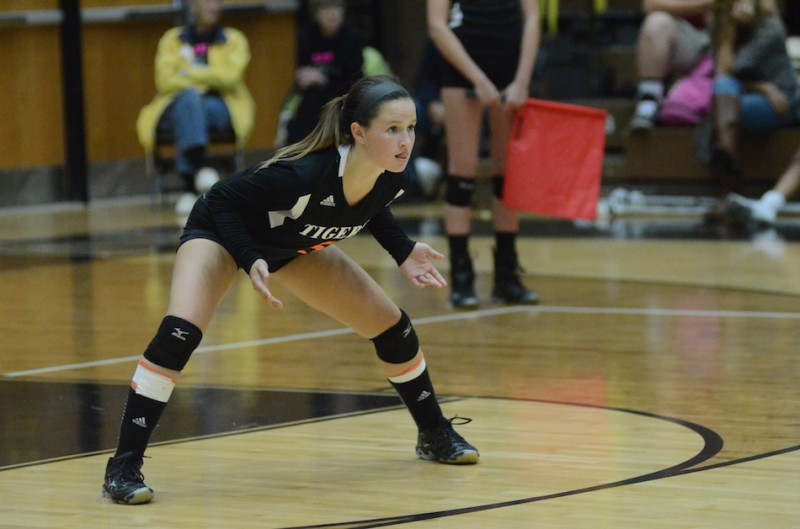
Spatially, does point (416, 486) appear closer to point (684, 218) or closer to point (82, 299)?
point (82, 299)

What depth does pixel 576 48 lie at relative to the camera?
12.2 metres

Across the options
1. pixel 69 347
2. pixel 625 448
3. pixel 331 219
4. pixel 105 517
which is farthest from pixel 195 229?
pixel 69 347

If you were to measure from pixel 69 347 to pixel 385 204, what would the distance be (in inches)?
96.6

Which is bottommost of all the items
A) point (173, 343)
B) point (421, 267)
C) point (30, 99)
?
point (30, 99)

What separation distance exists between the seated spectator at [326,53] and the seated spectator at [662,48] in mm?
1878

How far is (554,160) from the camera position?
7.16 meters

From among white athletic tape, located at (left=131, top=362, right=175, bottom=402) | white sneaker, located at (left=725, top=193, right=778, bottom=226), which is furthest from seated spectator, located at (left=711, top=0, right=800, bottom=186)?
white athletic tape, located at (left=131, top=362, right=175, bottom=402)

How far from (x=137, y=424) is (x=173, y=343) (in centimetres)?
21

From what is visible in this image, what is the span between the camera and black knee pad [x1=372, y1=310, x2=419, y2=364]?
431 cm

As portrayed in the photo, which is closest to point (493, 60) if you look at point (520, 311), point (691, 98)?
point (520, 311)

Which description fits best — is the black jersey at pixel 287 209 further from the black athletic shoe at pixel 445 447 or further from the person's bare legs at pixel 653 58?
the person's bare legs at pixel 653 58

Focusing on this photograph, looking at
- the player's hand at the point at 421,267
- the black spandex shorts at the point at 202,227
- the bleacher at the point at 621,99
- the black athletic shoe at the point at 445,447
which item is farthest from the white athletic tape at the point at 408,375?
the bleacher at the point at 621,99

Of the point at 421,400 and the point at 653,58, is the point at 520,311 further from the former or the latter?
the point at 653,58

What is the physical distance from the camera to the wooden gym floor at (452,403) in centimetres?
380
